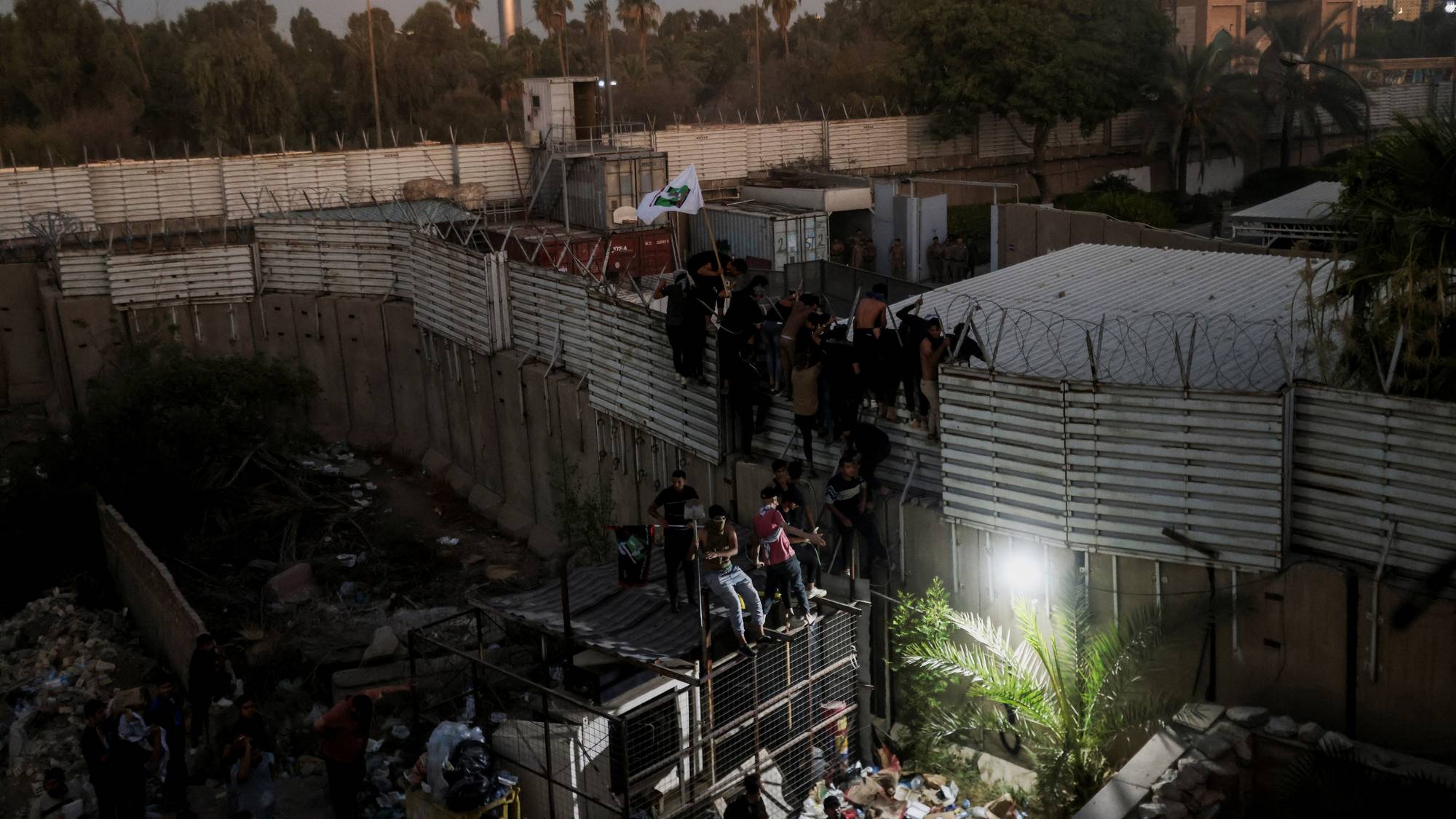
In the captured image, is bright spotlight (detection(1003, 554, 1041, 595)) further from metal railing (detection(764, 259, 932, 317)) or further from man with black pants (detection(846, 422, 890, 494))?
metal railing (detection(764, 259, 932, 317))

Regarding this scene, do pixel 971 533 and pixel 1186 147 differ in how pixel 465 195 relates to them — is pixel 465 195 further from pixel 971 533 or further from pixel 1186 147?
pixel 971 533

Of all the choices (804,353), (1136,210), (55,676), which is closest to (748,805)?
(804,353)

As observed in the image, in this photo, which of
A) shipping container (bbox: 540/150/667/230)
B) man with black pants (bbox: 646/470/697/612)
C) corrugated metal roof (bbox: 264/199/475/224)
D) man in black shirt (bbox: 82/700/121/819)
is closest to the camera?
man in black shirt (bbox: 82/700/121/819)

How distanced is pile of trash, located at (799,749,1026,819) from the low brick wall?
6.24m

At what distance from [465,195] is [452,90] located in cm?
3202

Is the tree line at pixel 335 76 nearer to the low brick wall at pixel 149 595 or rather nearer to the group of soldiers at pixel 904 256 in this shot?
the group of soldiers at pixel 904 256

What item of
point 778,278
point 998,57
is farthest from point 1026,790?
point 998,57

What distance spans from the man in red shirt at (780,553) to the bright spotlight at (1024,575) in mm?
1639

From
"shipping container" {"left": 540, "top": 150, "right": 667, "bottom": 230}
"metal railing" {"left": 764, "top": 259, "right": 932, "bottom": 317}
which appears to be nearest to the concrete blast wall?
"metal railing" {"left": 764, "top": 259, "right": 932, "bottom": 317}

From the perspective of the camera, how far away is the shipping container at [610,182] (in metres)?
36.4

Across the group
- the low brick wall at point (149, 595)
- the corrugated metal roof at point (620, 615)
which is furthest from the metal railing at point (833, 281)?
the corrugated metal roof at point (620, 615)

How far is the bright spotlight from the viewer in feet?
37.8

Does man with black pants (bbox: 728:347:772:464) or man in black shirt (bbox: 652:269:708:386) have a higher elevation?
man in black shirt (bbox: 652:269:708:386)

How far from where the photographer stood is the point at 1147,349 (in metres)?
12.8
